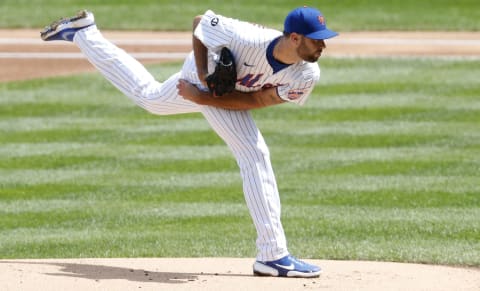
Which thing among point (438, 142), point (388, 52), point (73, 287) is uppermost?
point (388, 52)

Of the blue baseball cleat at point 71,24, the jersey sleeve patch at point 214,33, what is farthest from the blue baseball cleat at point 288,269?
the blue baseball cleat at point 71,24

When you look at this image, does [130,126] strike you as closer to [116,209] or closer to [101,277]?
[116,209]

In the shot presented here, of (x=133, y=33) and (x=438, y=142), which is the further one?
(x=133, y=33)

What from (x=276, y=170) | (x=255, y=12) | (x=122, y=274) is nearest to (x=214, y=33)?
(x=122, y=274)

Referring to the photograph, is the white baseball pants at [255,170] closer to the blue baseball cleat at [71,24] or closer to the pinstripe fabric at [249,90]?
the pinstripe fabric at [249,90]

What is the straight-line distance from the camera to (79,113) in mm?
12812

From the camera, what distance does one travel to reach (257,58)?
6391 millimetres

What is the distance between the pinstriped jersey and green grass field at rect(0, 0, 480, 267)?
1517 mm

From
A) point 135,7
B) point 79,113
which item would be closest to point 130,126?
point 79,113

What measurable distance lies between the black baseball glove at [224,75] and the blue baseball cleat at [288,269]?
992 millimetres

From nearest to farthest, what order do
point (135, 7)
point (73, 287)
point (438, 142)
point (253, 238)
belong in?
1. point (73, 287)
2. point (253, 238)
3. point (438, 142)
4. point (135, 7)

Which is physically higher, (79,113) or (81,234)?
(79,113)

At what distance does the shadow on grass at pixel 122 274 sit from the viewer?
651 centimetres

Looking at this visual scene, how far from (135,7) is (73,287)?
15832 mm
